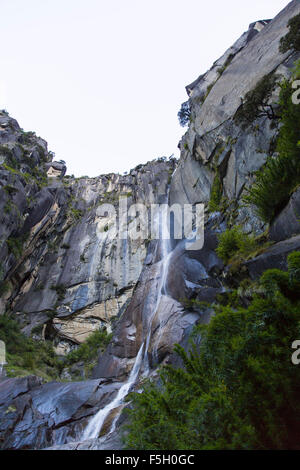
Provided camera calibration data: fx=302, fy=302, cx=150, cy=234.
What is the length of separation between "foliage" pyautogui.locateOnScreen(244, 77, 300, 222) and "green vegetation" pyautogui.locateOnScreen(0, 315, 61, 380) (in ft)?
63.1

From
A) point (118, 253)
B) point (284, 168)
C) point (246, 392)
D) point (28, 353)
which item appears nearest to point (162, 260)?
point (118, 253)

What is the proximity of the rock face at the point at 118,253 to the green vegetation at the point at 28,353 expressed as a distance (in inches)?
71.5

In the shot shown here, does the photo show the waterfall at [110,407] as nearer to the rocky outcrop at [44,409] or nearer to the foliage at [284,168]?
the rocky outcrop at [44,409]

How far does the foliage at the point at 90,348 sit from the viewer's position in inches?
987

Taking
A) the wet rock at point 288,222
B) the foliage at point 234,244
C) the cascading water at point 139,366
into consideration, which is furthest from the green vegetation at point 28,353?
the wet rock at point 288,222

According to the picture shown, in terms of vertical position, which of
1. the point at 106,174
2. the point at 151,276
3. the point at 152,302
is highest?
the point at 106,174

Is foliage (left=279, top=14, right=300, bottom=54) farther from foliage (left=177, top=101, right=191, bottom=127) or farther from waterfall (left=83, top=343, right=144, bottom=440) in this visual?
foliage (left=177, top=101, right=191, bottom=127)

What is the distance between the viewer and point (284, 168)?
8.91 m

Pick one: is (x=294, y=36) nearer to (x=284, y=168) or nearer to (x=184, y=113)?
(x=284, y=168)

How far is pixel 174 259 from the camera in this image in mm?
19797
